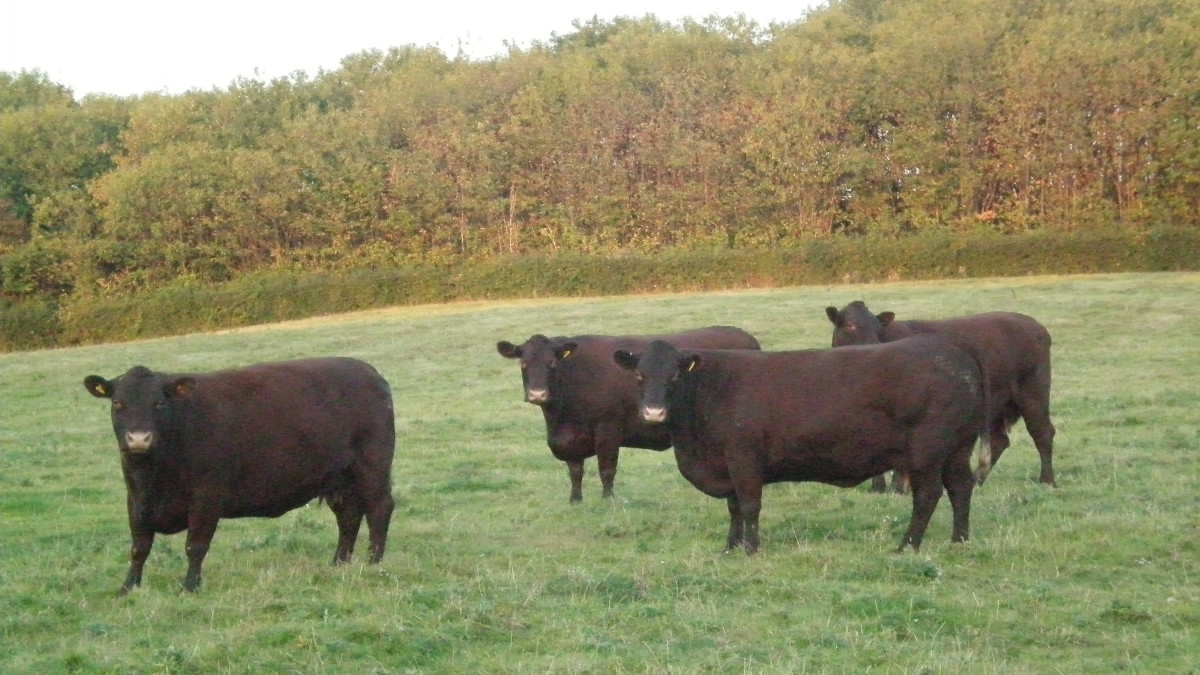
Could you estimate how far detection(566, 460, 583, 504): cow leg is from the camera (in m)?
13.2

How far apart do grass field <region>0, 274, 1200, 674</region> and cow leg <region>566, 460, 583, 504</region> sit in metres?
0.18

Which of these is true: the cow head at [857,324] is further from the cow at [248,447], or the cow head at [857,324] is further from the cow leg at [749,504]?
the cow at [248,447]

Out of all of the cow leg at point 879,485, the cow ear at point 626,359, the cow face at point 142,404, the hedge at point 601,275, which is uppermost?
the cow face at point 142,404

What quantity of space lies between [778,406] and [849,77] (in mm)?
43217

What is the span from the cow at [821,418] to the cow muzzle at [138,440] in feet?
11.8

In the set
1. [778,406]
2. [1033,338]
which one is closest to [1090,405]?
[1033,338]

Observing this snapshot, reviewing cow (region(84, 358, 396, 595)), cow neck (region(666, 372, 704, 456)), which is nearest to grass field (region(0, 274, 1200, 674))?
cow (region(84, 358, 396, 595))

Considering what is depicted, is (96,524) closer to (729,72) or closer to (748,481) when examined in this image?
(748,481)

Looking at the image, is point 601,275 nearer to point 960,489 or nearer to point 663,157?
point 663,157

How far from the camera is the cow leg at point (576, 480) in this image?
43.2 feet

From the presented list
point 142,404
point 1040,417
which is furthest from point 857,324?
point 142,404

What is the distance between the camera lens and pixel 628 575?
9.09 metres

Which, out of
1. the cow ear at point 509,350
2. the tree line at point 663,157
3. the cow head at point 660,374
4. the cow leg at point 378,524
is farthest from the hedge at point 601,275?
the cow leg at point 378,524

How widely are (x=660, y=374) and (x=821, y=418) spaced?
4.18ft
